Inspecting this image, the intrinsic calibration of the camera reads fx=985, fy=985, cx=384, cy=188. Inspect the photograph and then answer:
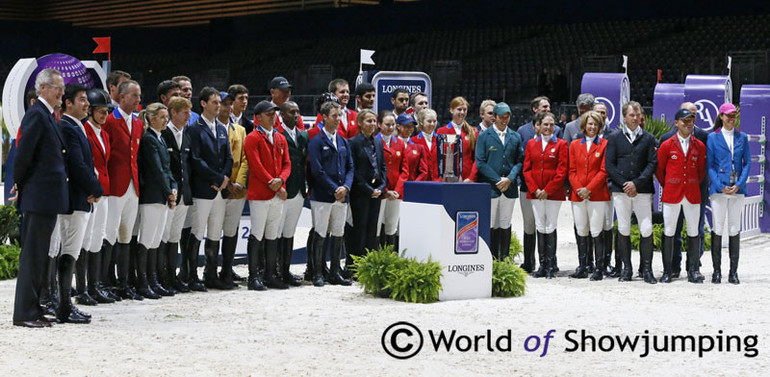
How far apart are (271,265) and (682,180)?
12.6ft

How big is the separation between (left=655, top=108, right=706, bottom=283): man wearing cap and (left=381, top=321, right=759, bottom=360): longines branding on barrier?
278cm

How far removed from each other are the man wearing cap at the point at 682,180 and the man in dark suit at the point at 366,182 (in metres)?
2.63

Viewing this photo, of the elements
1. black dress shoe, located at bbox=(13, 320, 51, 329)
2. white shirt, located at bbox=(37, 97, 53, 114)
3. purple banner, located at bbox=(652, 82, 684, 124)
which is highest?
purple banner, located at bbox=(652, 82, 684, 124)

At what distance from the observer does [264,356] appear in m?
5.55

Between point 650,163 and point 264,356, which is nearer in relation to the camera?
point 264,356

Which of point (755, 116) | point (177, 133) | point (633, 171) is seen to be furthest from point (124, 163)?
point (755, 116)

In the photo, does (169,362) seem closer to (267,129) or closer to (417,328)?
(417,328)

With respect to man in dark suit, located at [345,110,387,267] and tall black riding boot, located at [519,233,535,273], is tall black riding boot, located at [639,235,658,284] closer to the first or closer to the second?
tall black riding boot, located at [519,233,535,273]

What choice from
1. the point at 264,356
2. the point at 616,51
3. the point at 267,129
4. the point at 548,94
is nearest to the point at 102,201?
the point at 267,129

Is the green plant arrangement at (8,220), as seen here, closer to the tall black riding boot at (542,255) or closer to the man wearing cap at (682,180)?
the tall black riding boot at (542,255)

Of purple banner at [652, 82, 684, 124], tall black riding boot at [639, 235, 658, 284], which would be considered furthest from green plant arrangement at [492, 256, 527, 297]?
purple banner at [652, 82, 684, 124]

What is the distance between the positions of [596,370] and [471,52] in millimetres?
21131

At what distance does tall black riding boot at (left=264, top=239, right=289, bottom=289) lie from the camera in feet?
28.3

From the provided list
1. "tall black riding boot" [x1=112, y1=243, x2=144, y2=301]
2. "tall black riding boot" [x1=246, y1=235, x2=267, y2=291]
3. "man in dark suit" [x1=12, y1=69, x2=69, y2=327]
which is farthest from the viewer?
"tall black riding boot" [x1=246, y1=235, x2=267, y2=291]
